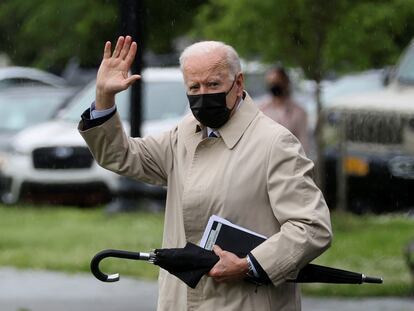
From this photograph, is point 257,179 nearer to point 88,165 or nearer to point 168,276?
point 168,276

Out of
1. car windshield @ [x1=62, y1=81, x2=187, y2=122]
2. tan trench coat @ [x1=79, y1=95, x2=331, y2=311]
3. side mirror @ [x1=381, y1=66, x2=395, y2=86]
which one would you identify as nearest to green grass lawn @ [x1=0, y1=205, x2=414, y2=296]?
car windshield @ [x1=62, y1=81, x2=187, y2=122]

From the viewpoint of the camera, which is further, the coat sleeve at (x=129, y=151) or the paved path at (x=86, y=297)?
the paved path at (x=86, y=297)

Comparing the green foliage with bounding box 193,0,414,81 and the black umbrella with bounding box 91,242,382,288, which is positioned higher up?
the green foliage with bounding box 193,0,414,81

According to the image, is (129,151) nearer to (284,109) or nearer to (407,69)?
(284,109)

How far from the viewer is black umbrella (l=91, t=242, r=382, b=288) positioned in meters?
4.52

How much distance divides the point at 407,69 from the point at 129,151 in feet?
37.4

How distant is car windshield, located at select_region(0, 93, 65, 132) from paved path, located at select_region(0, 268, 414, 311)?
7.79 meters

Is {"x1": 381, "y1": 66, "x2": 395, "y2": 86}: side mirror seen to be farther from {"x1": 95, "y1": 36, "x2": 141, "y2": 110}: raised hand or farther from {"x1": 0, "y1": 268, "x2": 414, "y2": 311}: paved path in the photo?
{"x1": 95, "y1": 36, "x2": 141, "y2": 110}: raised hand

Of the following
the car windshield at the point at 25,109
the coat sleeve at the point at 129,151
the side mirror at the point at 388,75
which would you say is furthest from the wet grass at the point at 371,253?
the car windshield at the point at 25,109

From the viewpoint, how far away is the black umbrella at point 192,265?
4520mm

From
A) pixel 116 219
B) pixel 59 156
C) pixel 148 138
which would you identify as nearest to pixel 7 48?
pixel 59 156

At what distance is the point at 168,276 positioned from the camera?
15.7 feet

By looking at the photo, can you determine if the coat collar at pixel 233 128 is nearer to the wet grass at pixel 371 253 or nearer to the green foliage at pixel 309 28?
the wet grass at pixel 371 253

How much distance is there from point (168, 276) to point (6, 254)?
7.79 metres
